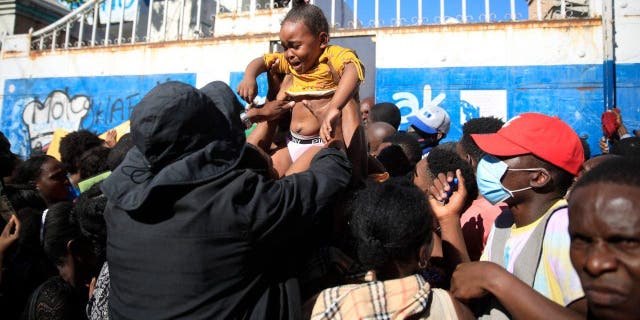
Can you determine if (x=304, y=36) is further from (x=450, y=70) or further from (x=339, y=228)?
(x=450, y=70)

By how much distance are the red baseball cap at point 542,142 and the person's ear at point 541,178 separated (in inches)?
2.0

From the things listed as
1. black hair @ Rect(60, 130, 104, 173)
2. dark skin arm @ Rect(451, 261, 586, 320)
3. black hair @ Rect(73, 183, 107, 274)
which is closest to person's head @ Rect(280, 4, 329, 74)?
black hair @ Rect(73, 183, 107, 274)

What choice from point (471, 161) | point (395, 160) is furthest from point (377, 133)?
point (471, 161)

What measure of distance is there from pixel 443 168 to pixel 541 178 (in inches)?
27.7

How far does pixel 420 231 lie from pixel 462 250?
16.7 inches

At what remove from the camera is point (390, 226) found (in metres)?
1.58

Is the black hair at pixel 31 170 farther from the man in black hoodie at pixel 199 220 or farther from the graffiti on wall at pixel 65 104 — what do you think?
the graffiti on wall at pixel 65 104

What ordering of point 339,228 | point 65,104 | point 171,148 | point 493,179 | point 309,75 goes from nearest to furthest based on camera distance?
point 171,148, point 339,228, point 493,179, point 309,75, point 65,104

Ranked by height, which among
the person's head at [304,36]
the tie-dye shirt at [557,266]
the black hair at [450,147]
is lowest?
the tie-dye shirt at [557,266]

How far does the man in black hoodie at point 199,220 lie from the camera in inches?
55.2

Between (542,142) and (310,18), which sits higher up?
(310,18)

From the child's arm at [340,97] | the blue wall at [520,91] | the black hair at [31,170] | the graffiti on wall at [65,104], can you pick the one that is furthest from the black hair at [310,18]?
the graffiti on wall at [65,104]

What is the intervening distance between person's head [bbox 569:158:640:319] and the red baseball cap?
22.1 inches

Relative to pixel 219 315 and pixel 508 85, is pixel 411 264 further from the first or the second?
pixel 508 85
